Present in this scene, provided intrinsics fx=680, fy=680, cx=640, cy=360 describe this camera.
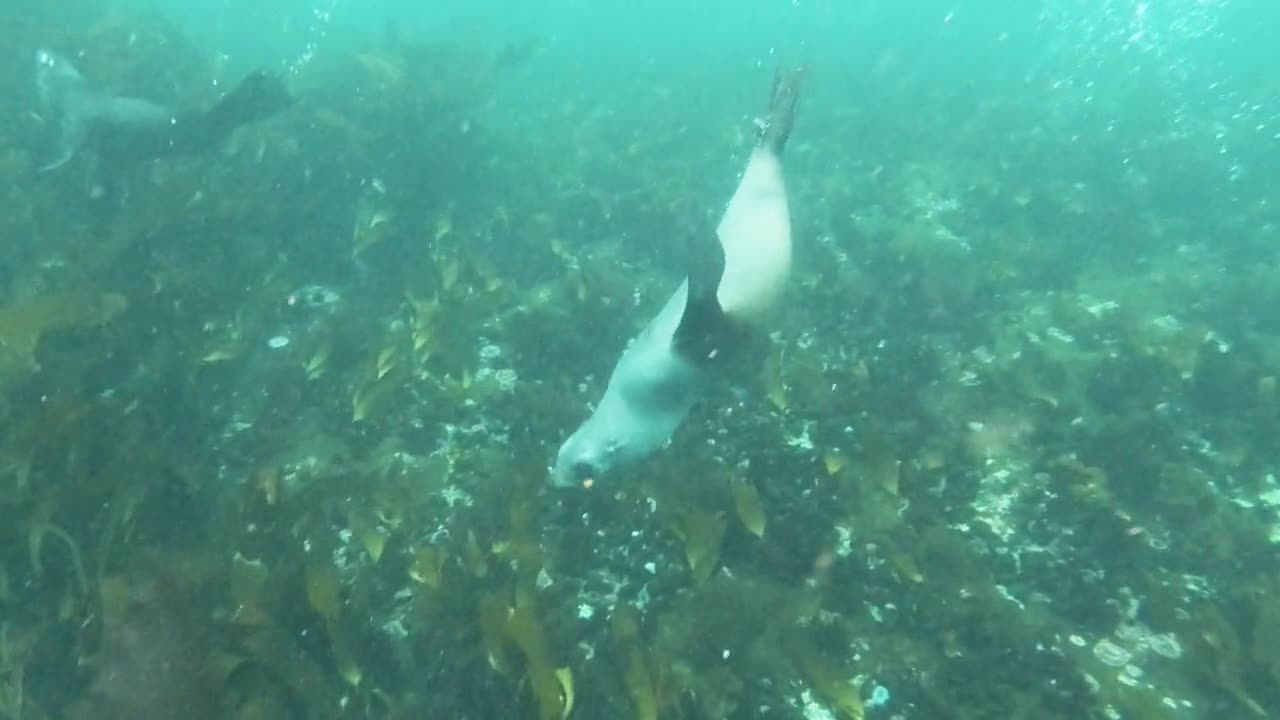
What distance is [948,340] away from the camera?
21.0ft

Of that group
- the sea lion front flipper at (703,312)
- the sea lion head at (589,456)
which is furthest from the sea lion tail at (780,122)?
the sea lion head at (589,456)

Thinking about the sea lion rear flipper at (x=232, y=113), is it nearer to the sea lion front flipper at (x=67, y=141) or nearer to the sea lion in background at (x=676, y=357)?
the sea lion front flipper at (x=67, y=141)

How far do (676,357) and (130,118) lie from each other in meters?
7.53

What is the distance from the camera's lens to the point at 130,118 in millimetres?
7703

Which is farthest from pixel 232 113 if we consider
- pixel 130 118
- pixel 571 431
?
pixel 571 431

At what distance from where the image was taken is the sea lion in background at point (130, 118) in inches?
303

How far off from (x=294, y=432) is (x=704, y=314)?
3225mm

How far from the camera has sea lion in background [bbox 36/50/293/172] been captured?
25.2 feet

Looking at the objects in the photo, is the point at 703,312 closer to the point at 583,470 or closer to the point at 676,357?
the point at 676,357

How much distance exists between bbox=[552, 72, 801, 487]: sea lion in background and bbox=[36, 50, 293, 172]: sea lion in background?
22.2 feet

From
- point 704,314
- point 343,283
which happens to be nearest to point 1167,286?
point 704,314

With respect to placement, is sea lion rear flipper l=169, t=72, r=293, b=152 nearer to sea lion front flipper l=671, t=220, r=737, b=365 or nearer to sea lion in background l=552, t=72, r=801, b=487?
sea lion in background l=552, t=72, r=801, b=487

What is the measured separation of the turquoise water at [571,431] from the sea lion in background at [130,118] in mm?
48

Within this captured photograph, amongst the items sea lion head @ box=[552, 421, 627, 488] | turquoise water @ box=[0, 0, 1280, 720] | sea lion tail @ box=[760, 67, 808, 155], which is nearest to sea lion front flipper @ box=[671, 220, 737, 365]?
turquoise water @ box=[0, 0, 1280, 720]
